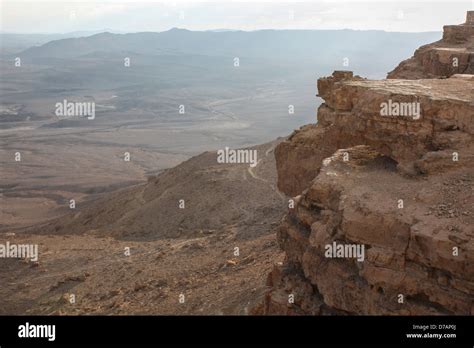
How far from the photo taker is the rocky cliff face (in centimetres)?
688

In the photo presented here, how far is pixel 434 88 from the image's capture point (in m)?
9.27

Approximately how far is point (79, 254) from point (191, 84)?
119 m

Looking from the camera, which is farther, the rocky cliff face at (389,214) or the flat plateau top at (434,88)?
the flat plateau top at (434,88)

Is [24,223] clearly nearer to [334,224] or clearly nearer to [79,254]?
[79,254]

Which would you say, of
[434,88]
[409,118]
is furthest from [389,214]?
[434,88]

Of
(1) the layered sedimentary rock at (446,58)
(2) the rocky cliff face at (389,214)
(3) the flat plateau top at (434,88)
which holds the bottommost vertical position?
(2) the rocky cliff face at (389,214)

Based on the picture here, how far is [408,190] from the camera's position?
7988mm

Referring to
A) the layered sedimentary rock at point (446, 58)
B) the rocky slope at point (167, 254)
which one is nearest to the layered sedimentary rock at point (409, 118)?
the rocky slope at point (167, 254)

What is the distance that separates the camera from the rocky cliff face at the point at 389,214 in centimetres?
688

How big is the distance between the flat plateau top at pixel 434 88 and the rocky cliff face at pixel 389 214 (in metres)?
0.02

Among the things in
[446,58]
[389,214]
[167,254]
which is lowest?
[167,254]

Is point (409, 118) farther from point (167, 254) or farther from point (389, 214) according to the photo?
point (167, 254)

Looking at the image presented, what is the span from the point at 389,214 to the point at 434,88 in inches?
122

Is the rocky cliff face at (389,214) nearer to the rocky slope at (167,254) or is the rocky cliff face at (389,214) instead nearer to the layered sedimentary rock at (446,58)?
the rocky slope at (167,254)
